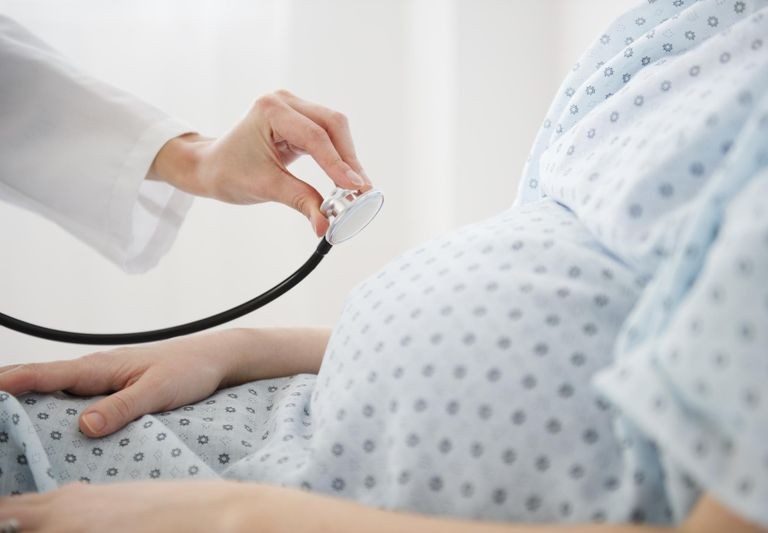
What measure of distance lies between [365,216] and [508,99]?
136 cm

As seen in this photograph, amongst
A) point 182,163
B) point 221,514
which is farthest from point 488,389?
point 182,163

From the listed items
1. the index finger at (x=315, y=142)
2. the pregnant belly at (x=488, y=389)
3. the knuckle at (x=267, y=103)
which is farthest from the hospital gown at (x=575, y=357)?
the knuckle at (x=267, y=103)

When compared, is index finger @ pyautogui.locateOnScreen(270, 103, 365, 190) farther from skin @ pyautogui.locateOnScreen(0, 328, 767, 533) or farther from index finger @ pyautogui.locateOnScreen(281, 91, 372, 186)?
skin @ pyautogui.locateOnScreen(0, 328, 767, 533)

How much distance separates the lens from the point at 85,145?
109 cm

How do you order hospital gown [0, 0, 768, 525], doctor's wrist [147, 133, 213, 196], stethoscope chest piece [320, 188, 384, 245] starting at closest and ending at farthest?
hospital gown [0, 0, 768, 525]
stethoscope chest piece [320, 188, 384, 245]
doctor's wrist [147, 133, 213, 196]

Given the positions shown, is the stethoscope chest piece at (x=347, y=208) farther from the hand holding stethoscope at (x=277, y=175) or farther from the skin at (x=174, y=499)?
the skin at (x=174, y=499)

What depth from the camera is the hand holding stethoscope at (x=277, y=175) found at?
886 millimetres

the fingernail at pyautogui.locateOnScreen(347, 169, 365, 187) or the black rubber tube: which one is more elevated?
the fingernail at pyautogui.locateOnScreen(347, 169, 365, 187)

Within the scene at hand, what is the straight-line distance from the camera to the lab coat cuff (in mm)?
1068

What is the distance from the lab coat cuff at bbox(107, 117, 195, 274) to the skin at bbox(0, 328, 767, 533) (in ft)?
1.06

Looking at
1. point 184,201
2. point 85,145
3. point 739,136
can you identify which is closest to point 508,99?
point 184,201

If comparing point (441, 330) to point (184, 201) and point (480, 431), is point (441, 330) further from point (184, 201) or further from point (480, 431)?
point (184, 201)

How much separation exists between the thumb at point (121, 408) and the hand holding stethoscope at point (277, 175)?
0.55ft

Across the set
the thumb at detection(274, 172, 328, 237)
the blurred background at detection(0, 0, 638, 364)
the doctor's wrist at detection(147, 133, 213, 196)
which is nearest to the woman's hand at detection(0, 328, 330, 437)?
the thumb at detection(274, 172, 328, 237)
